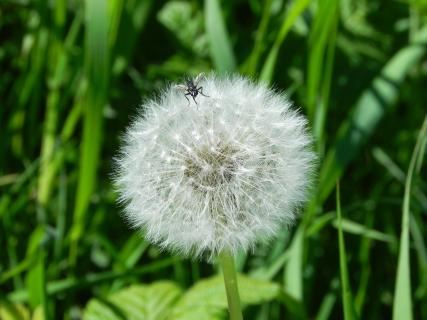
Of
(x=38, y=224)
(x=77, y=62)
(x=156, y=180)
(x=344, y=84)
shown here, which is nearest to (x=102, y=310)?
(x=156, y=180)

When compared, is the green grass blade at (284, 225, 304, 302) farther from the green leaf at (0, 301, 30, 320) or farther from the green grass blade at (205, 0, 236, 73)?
the green leaf at (0, 301, 30, 320)

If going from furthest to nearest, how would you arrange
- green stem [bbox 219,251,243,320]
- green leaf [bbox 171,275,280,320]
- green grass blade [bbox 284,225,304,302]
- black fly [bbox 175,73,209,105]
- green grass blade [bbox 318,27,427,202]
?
1. green grass blade [bbox 318,27,427,202]
2. green grass blade [bbox 284,225,304,302]
3. green leaf [bbox 171,275,280,320]
4. black fly [bbox 175,73,209,105]
5. green stem [bbox 219,251,243,320]

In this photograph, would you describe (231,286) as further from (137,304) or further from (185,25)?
(185,25)

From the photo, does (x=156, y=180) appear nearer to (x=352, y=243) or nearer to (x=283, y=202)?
(x=283, y=202)

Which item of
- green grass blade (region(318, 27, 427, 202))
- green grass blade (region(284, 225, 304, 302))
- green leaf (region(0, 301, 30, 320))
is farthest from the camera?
green grass blade (region(318, 27, 427, 202))

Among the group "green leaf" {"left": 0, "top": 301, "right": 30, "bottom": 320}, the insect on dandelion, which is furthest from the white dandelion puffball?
"green leaf" {"left": 0, "top": 301, "right": 30, "bottom": 320}

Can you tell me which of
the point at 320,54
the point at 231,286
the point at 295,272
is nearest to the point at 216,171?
the point at 231,286

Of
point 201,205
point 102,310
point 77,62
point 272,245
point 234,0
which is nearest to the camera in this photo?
point 201,205
